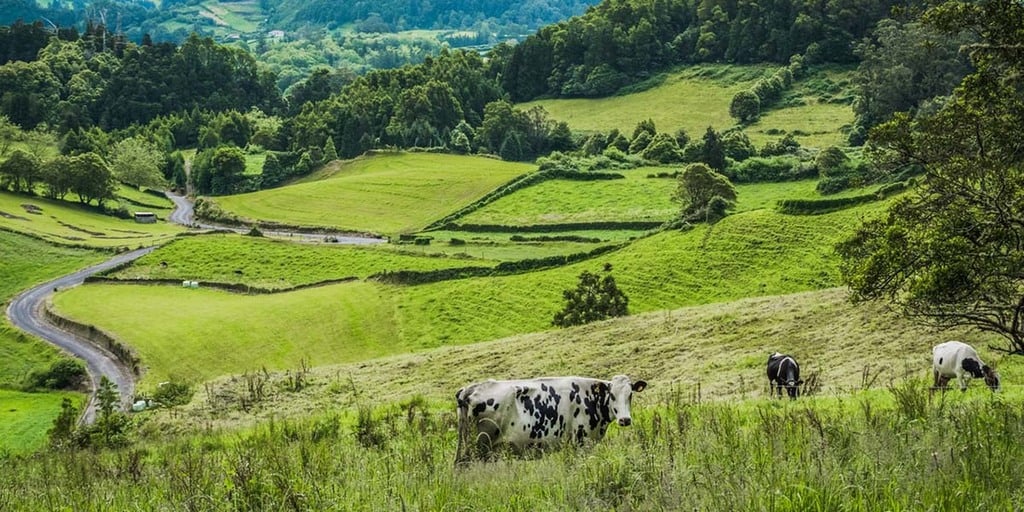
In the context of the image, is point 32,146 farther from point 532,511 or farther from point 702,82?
point 532,511

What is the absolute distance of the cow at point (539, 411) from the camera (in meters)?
14.0

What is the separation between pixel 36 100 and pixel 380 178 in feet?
346

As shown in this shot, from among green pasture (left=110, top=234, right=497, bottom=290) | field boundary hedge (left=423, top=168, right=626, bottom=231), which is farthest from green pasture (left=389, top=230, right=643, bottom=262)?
field boundary hedge (left=423, top=168, right=626, bottom=231)

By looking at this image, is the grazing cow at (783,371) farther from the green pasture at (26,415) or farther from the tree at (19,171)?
the tree at (19,171)

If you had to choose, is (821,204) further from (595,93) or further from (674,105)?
(595,93)

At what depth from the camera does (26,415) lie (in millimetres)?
47156

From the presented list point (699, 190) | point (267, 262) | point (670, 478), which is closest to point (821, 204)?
point (699, 190)

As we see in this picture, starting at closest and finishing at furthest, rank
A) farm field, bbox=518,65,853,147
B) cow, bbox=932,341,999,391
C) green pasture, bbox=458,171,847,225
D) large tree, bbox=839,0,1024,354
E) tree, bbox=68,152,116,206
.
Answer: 1. large tree, bbox=839,0,1024,354
2. cow, bbox=932,341,999,391
3. green pasture, bbox=458,171,847,225
4. tree, bbox=68,152,116,206
5. farm field, bbox=518,65,853,147

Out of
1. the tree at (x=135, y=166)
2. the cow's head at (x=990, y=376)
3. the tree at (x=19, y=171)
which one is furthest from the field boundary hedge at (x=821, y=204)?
the tree at (x=135, y=166)

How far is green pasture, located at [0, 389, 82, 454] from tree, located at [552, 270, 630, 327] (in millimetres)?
28470

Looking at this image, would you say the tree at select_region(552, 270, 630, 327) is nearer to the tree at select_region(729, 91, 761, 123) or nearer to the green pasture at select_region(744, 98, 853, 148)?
the green pasture at select_region(744, 98, 853, 148)

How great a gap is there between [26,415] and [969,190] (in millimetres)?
48146

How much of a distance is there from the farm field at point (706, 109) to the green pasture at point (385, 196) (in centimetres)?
3130

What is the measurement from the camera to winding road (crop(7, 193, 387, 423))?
174 feet
